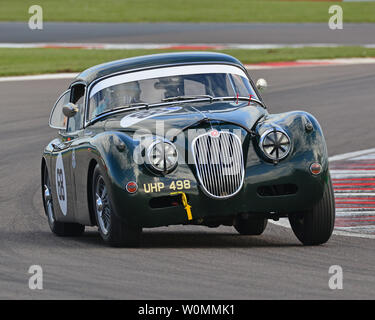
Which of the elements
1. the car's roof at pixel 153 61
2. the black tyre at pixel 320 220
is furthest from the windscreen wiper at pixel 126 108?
the black tyre at pixel 320 220

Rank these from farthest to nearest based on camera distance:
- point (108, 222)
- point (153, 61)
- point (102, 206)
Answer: point (153, 61) < point (102, 206) < point (108, 222)

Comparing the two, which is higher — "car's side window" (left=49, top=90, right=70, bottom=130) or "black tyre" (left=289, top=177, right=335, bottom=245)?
"car's side window" (left=49, top=90, right=70, bottom=130)

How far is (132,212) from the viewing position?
7.75 m

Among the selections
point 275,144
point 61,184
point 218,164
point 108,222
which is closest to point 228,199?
point 218,164

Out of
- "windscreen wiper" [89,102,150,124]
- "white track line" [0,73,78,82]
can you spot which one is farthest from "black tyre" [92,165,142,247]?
"white track line" [0,73,78,82]

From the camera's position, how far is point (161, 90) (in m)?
9.05

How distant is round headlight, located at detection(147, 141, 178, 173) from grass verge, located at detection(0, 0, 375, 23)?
37725 millimetres

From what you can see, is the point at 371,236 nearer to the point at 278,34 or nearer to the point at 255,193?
the point at 255,193

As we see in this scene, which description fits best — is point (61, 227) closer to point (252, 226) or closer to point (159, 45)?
point (252, 226)

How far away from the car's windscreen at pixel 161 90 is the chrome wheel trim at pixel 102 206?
1.05 metres

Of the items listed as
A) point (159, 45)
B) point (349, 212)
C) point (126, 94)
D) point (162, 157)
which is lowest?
point (349, 212)

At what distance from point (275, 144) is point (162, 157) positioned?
3.01 ft

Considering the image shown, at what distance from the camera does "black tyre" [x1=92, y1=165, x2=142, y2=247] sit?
7.90 m

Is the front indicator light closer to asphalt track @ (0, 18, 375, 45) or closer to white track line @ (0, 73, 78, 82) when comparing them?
white track line @ (0, 73, 78, 82)
